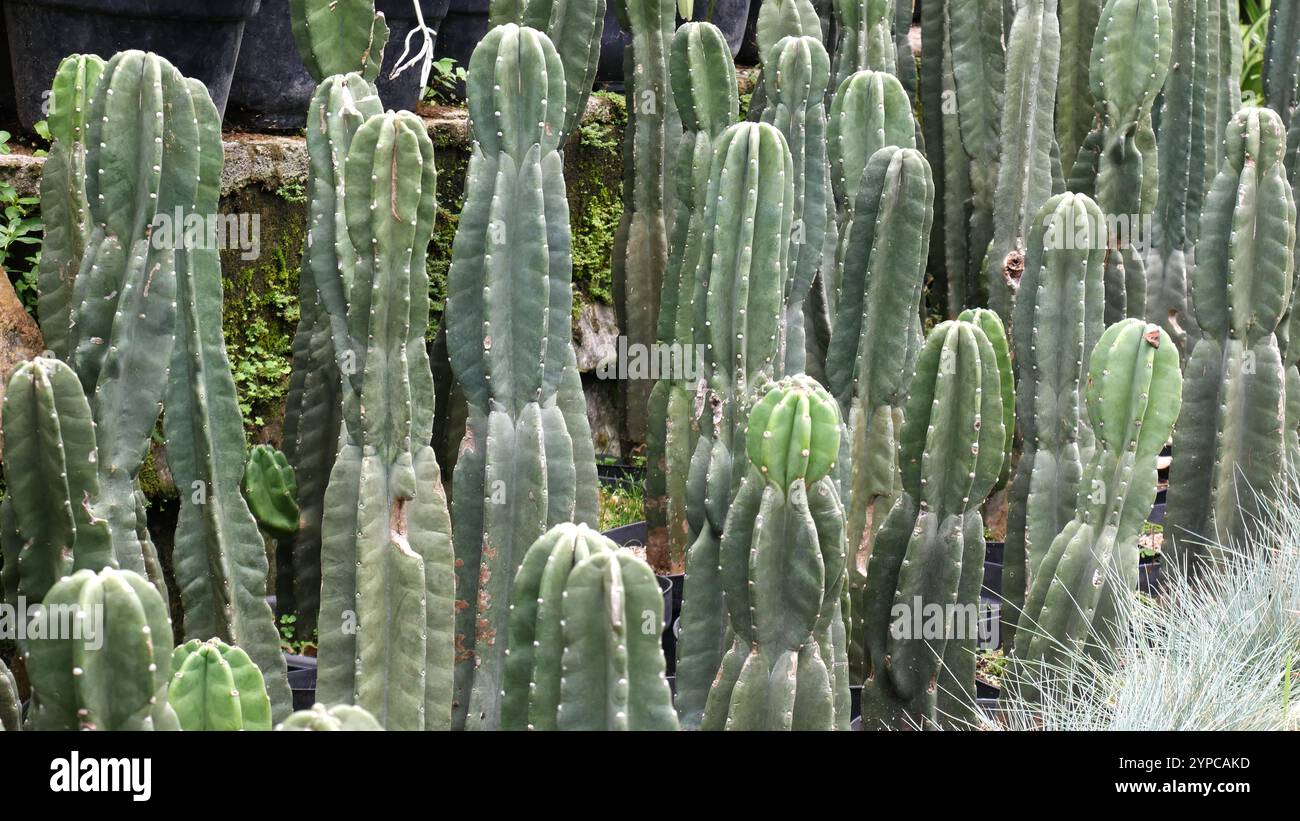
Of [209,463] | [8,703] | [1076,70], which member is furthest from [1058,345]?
[8,703]

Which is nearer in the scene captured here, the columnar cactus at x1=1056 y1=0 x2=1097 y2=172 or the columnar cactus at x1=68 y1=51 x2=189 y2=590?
the columnar cactus at x1=68 y1=51 x2=189 y2=590

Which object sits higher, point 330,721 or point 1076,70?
point 1076,70

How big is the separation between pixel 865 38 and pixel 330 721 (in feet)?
9.65

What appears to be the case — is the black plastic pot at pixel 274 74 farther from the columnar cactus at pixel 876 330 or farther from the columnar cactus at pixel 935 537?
the columnar cactus at pixel 935 537

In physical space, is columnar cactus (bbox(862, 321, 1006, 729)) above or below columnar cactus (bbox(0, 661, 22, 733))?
above

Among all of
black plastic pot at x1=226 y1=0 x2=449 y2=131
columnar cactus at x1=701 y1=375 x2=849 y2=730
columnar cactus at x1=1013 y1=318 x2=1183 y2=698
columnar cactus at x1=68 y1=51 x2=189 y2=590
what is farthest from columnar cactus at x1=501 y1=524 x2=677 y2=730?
black plastic pot at x1=226 y1=0 x2=449 y2=131

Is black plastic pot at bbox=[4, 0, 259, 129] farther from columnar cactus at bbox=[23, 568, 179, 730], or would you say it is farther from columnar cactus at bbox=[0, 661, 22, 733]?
columnar cactus at bbox=[23, 568, 179, 730]

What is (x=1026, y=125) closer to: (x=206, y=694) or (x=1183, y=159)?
(x=1183, y=159)

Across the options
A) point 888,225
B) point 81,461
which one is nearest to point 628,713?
point 81,461

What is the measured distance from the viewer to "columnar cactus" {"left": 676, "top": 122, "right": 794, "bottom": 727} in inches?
114

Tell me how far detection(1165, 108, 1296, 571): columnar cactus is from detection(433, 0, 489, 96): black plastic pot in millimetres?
2384

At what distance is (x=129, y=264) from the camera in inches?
105

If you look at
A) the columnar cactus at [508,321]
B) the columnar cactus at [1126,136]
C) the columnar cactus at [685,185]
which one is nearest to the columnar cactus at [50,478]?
the columnar cactus at [508,321]

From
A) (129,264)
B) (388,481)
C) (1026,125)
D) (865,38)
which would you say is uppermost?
(865,38)
